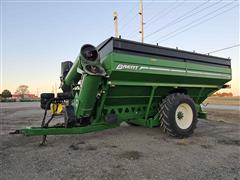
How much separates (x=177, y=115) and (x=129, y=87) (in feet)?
5.28

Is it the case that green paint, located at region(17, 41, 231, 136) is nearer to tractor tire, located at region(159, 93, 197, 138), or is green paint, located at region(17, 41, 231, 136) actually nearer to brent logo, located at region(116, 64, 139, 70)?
brent logo, located at region(116, 64, 139, 70)

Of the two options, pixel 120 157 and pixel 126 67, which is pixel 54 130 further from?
pixel 126 67

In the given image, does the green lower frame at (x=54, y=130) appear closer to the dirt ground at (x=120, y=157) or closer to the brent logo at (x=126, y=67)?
the dirt ground at (x=120, y=157)

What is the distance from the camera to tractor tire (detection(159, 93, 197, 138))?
17.0ft

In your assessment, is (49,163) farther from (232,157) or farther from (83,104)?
(232,157)

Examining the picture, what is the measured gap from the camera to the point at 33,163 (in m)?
3.57

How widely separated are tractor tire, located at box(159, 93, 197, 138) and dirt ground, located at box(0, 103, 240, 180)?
251 millimetres

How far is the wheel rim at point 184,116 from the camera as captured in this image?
5.54 metres

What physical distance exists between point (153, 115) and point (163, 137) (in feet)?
2.28

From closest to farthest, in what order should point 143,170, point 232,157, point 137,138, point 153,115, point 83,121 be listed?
point 143,170 < point 232,157 < point 83,121 < point 137,138 < point 153,115

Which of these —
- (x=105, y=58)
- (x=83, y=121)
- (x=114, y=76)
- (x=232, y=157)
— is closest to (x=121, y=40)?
(x=105, y=58)

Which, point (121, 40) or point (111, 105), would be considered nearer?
point (121, 40)

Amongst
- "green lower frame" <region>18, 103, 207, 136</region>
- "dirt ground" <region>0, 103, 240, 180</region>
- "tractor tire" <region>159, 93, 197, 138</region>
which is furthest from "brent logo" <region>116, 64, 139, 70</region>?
"dirt ground" <region>0, 103, 240, 180</region>

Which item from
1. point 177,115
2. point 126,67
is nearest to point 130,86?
point 126,67
